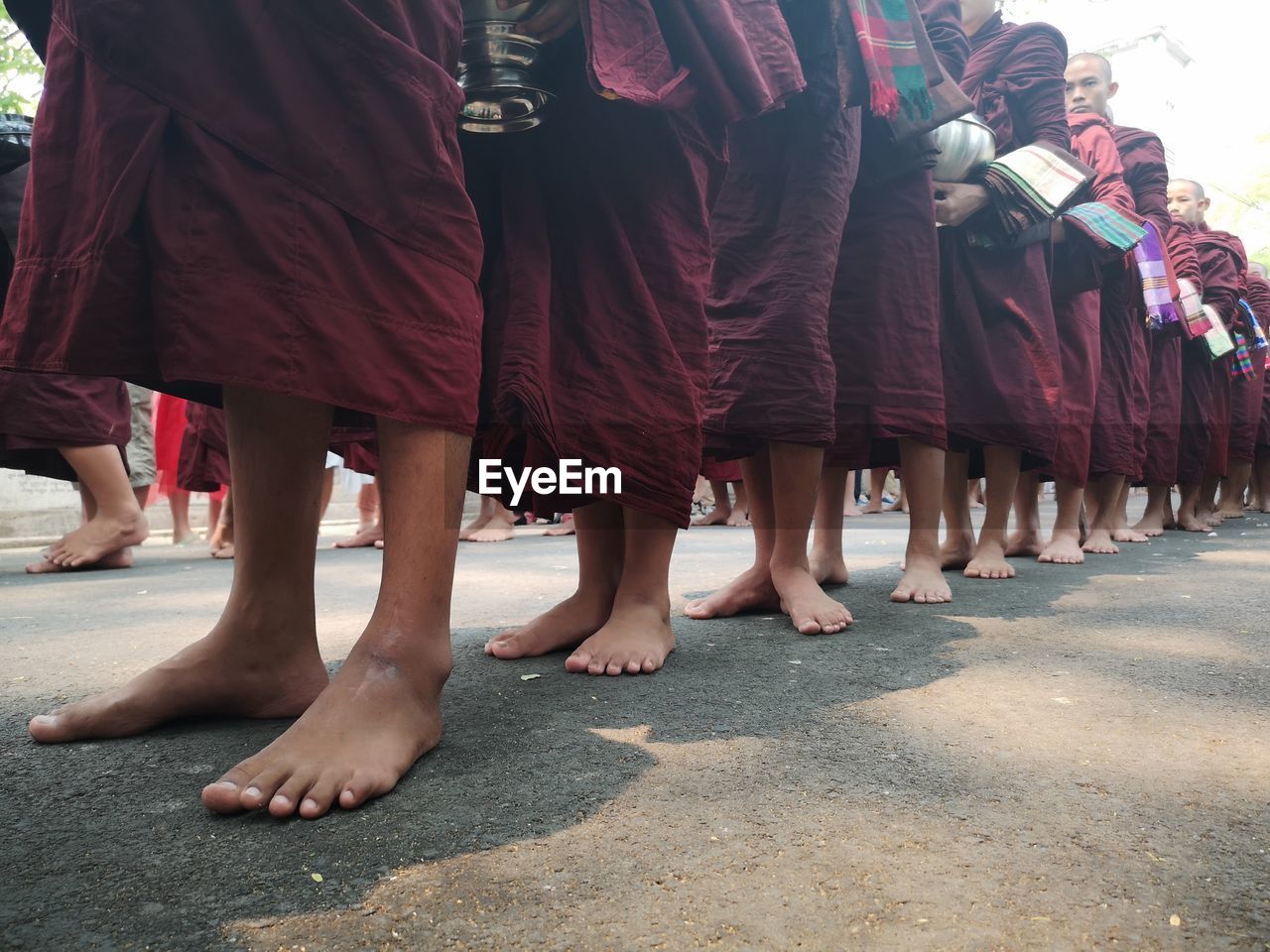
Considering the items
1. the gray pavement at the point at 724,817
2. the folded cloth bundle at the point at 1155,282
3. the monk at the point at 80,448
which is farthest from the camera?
the folded cloth bundle at the point at 1155,282

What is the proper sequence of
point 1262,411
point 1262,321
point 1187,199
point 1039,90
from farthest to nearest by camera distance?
point 1262,411 < point 1262,321 < point 1187,199 < point 1039,90

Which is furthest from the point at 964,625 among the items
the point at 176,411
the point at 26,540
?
the point at 26,540

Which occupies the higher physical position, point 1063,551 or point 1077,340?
point 1077,340

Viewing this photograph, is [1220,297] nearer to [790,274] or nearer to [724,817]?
[790,274]

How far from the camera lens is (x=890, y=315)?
2369 mm

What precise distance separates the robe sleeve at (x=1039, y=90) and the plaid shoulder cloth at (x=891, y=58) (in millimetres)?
1172

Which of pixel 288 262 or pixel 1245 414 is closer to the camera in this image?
pixel 288 262

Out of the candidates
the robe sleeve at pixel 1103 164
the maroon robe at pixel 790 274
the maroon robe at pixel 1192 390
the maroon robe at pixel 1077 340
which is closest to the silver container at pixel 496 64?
the maroon robe at pixel 790 274

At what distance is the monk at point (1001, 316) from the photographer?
2930 mm

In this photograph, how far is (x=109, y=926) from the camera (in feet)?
2.30

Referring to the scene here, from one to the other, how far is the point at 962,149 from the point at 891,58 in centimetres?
70

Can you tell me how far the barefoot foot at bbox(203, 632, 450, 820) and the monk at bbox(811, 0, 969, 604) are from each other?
1453mm

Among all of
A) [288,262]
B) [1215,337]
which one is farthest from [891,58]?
[1215,337]

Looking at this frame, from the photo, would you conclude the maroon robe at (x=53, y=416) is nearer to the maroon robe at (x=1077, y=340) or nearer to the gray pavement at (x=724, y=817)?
the gray pavement at (x=724, y=817)
